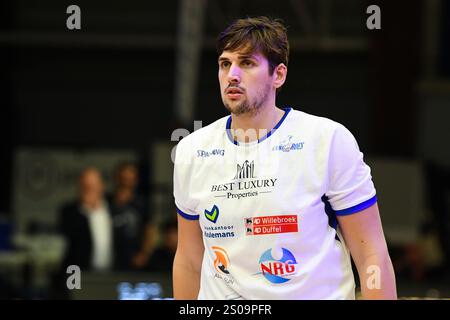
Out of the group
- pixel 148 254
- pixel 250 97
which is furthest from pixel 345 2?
pixel 250 97

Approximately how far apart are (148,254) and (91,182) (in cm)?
90

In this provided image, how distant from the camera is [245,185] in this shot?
327 cm

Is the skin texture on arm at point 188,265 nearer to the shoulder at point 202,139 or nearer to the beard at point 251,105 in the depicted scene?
the shoulder at point 202,139

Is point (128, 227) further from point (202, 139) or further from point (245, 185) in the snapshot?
point (245, 185)

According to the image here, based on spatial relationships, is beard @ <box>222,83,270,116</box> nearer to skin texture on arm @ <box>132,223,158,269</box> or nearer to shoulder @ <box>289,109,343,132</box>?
shoulder @ <box>289,109,343,132</box>

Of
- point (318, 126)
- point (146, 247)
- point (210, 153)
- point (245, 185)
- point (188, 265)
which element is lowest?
point (146, 247)

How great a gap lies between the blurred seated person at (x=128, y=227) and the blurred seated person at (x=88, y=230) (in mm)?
86

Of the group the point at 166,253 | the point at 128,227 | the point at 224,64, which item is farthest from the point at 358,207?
the point at 128,227

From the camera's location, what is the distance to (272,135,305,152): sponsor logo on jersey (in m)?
3.28

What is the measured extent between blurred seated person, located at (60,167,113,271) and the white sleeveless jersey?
200 inches

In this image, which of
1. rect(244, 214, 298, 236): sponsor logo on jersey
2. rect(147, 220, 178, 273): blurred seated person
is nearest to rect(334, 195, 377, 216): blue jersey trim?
rect(244, 214, 298, 236): sponsor logo on jersey

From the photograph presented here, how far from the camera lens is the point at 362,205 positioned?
319cm

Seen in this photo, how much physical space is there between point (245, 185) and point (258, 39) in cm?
54

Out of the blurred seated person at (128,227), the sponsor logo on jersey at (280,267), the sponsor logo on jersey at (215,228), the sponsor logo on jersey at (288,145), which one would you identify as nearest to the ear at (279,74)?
the sponsor logo on jersey at (288,145)
